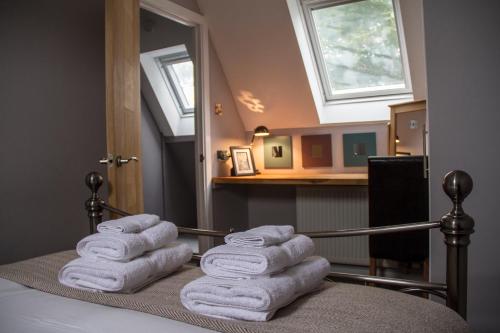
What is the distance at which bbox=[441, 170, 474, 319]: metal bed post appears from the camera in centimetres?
123

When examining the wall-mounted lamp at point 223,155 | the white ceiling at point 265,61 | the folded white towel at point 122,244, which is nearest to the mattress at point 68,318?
the folded white towel at point 122,244

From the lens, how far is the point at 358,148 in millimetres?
3957

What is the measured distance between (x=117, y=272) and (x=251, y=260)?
40cm

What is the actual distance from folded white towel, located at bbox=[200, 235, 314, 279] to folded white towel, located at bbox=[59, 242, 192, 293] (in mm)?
214

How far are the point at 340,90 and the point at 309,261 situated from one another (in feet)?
10.4

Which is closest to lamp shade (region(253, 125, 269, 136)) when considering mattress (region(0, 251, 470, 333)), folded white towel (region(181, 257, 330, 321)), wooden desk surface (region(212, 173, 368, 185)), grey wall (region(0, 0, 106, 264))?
wooden desk surface (region(212, 173, 368, 185))

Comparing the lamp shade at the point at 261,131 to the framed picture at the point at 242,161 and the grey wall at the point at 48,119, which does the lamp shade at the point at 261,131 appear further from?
the grey wall at the point at 48,119

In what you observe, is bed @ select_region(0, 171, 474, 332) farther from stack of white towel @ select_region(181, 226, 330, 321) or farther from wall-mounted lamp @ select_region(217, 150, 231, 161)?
wall-mounted lamp @ select_region(217, 150, 231, 161)

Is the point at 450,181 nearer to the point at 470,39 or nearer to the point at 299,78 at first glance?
the point at 470,39

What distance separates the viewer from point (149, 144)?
5051 millimetres

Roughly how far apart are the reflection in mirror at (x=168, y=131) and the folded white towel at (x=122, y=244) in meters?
3.44

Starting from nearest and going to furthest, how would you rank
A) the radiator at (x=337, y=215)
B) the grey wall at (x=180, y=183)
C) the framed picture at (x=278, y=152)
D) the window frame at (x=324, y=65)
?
the window frame at (x=324, y=65) → the radiator at (x=337, y=215) → the framed picture at (x=278, y=152) → the grey wall at (x=180, y=183)

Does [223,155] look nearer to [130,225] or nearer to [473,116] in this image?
[473,116]

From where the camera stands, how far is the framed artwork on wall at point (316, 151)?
162 inches
